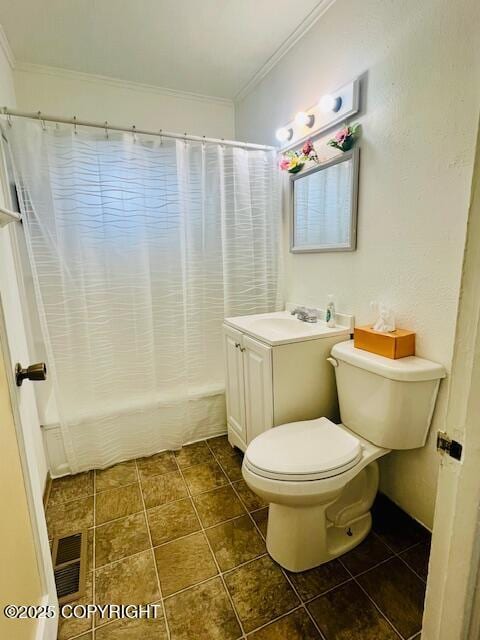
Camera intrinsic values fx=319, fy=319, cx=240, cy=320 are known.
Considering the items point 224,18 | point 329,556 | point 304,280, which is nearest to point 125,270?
point 304,280

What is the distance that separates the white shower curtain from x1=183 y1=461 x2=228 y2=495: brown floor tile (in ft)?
0.88

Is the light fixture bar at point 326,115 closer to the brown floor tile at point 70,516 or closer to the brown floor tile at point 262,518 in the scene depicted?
the brown floor tile at point 262,518

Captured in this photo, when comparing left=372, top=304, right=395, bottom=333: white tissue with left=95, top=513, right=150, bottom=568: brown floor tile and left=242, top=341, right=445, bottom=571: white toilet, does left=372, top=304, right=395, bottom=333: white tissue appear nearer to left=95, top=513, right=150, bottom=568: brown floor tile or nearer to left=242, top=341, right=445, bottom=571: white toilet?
left=242, top=341, right=445, bottom=571: white toilet

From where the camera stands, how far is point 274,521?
1280mm

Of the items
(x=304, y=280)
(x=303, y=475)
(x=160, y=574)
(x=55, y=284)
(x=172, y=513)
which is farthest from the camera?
(x=304, y=280)

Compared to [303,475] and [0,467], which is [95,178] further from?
[303,475]

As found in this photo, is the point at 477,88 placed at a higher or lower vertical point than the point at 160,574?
higher

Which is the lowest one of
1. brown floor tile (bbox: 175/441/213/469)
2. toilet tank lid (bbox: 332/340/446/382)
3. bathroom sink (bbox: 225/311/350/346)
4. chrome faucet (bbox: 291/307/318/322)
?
brown floor tile (bbox: 175/441/213/469)

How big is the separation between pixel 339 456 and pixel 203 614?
2.36 feet

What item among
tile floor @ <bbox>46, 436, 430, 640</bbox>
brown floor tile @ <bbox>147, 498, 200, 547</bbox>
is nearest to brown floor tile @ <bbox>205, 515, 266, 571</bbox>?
tile floor @ <bbox>46, 436, 430, 640</bbox>

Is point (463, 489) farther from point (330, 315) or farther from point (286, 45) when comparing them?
point (286, 45)

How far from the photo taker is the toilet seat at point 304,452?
1.15 metres

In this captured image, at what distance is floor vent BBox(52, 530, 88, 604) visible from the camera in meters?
1.19

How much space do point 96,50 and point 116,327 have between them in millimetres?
1571
